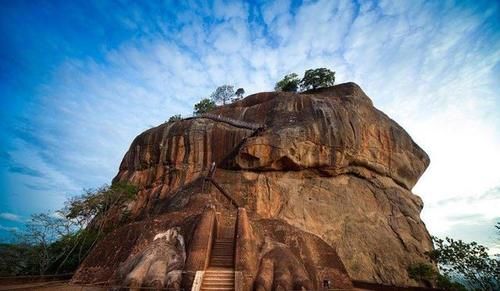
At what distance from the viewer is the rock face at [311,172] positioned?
74.2 ft

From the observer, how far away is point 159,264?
11023 mm

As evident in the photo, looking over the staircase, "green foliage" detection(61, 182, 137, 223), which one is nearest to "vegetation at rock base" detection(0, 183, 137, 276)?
"green foliage" detection(61, 182, 137, 223)

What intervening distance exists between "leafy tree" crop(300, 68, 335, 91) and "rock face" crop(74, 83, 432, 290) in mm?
6490

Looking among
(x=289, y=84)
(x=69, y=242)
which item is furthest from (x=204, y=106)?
(x=69, y=242)

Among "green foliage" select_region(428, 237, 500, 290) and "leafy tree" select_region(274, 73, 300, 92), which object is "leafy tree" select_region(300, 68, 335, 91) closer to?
"leafy tree" select_region(274, 73, 300, 92)

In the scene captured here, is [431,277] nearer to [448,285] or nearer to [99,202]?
[448,285]

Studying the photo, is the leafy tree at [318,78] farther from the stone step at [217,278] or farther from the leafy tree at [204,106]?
the stone step at [217,278]

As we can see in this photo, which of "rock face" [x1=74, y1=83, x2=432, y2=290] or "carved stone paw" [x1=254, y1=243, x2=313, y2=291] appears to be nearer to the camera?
"carved stone paw" [x1=254, y1=243, x2=313, y2=291]

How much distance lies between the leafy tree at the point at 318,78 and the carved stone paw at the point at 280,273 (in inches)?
1184

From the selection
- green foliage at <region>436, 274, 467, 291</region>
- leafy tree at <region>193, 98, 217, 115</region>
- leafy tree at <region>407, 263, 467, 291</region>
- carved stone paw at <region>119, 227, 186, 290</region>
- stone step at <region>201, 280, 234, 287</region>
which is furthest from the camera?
leafy tree at <region>193, 98, 217, 115</region>

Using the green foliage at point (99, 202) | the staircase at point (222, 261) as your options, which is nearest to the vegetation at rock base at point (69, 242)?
the green foliage at point (99, 202)

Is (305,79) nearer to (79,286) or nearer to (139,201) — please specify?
(139,201)

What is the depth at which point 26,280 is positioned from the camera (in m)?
15.9

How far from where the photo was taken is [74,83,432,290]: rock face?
74.2 ft
